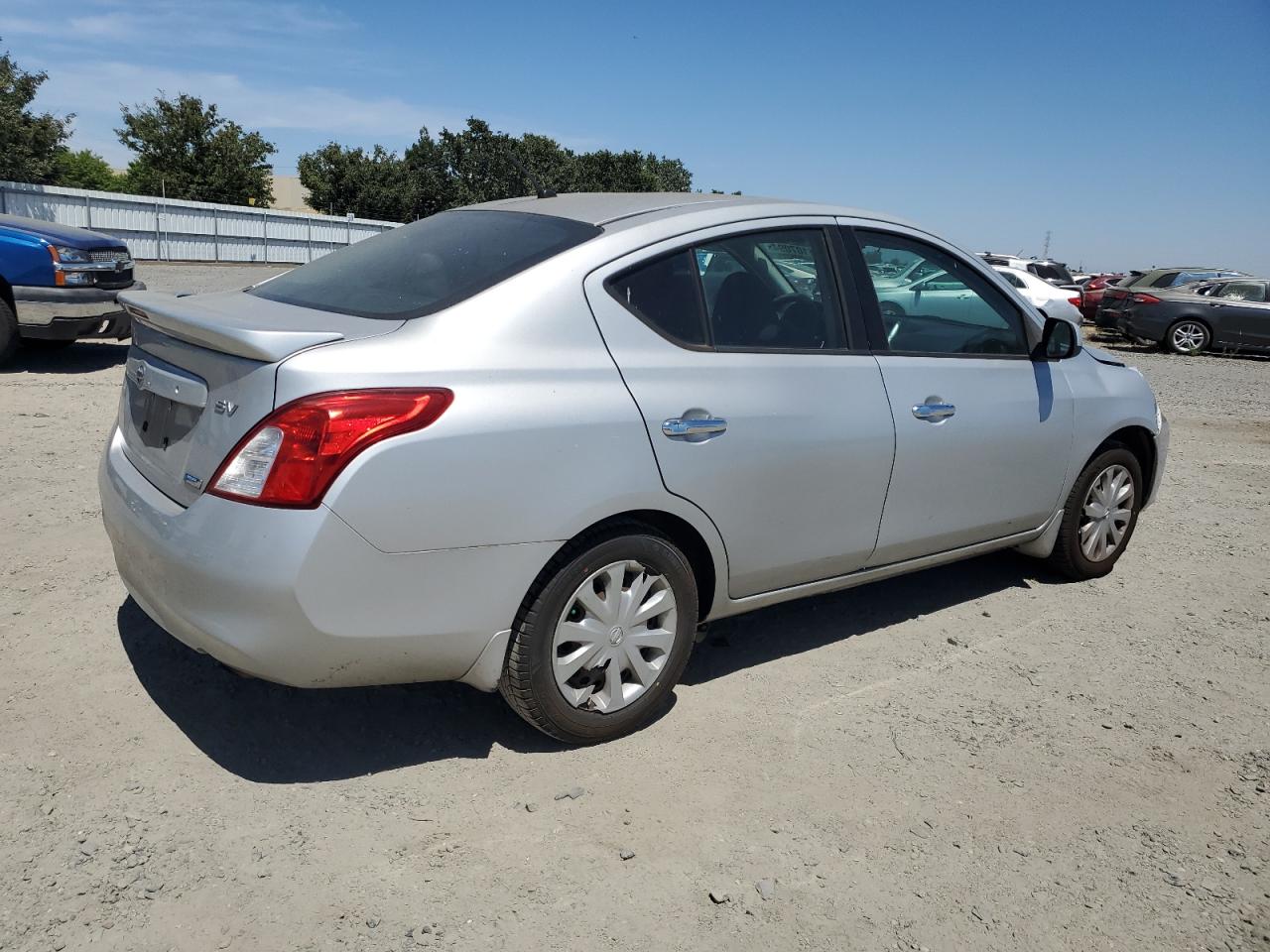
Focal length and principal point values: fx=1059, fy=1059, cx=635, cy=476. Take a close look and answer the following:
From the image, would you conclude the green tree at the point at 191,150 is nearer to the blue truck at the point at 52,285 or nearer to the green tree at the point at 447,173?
the green tree at the point at 447,173

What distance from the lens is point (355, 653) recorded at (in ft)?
9.58

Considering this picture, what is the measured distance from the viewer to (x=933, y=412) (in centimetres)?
414

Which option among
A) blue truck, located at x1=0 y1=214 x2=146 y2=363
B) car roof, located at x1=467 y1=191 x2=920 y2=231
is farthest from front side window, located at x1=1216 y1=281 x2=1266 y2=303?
blue truck, located at x1=0 y1=214 x2=146 y2=363

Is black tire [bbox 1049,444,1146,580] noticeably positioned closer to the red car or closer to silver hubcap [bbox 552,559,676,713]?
silver hubcap [bbox 552,559,676,713]

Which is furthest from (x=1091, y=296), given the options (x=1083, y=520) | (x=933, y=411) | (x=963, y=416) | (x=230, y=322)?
(x=230, y=322)

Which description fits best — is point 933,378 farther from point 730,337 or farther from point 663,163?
point 663,163

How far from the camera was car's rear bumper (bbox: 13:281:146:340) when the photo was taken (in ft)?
29.7

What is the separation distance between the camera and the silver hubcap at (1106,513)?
517 cm

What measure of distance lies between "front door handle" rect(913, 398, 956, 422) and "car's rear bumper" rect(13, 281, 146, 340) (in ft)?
25.0

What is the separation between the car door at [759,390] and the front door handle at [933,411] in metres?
0.18

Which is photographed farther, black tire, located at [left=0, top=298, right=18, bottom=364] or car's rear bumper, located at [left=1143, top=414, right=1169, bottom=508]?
black tire, located at [left=0, top=298, right=18, bottom=364]

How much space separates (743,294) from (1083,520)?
97.3 inches

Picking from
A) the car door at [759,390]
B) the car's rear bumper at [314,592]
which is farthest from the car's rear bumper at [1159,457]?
the car's rear bumper at [314,592]

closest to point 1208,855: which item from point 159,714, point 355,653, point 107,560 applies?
point 355,653
